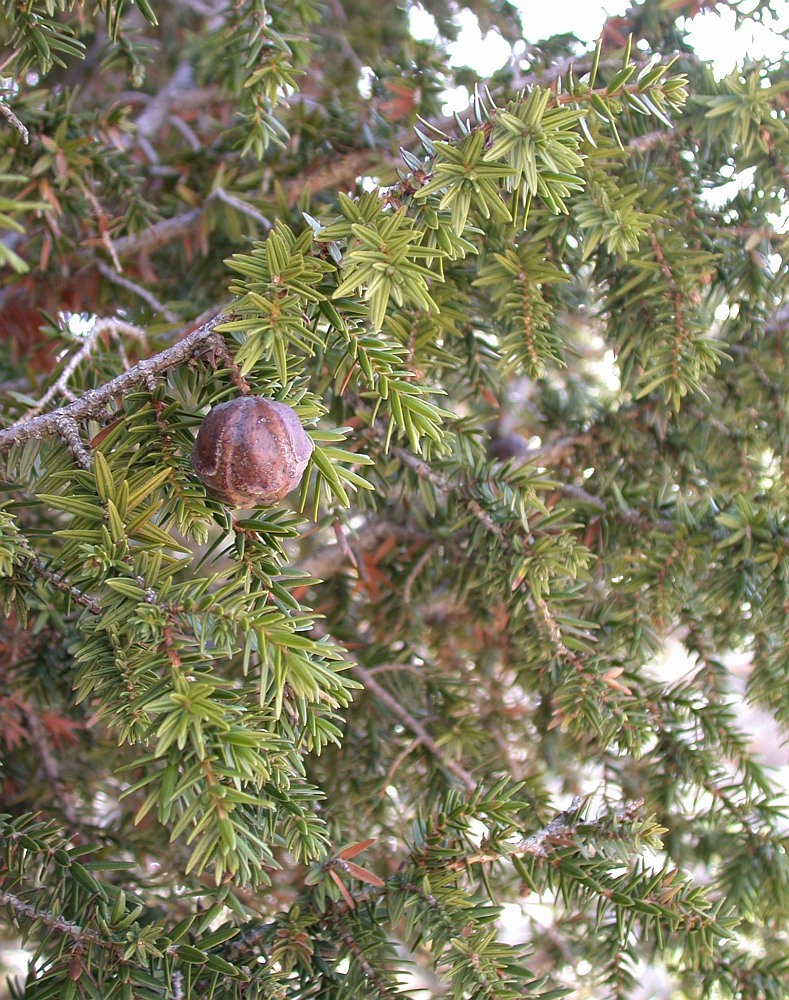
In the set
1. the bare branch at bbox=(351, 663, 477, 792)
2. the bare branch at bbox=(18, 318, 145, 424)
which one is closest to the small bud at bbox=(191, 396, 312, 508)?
the bare branch at bbox=(18, 318, 145, 424)

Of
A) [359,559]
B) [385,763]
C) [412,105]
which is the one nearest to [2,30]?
[412,105]

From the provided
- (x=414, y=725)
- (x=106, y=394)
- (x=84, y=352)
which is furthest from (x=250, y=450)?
(x=414, y=725)

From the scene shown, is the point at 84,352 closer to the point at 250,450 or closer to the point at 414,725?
the point at 250,450

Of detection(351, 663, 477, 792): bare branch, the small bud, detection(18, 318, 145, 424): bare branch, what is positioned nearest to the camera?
the small bud

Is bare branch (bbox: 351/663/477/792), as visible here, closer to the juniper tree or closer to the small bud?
the juniper tree

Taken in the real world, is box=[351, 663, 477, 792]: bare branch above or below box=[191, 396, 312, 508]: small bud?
below

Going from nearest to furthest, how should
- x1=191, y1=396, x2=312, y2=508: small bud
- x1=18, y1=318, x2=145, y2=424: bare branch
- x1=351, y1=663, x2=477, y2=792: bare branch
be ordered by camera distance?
1. x1=191, y1=396, x2=312, y2=508: small bud
2. x1=18, y1=318, x2=145, y2=424: bare branch
3. x1=351, y1=663, x2=477, y2=792: bare branch
